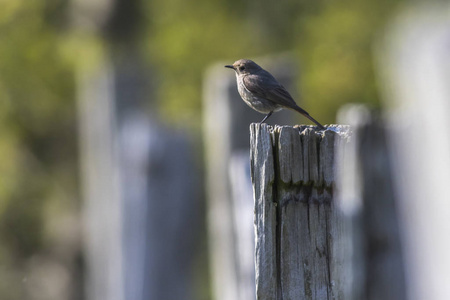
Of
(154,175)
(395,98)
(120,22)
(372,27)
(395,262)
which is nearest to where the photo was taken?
(395,262)

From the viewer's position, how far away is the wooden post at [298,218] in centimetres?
318

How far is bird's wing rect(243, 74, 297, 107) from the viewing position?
18.1 ft

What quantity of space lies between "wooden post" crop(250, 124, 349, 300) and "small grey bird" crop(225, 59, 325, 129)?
2.19 metres

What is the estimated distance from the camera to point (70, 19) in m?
14.3


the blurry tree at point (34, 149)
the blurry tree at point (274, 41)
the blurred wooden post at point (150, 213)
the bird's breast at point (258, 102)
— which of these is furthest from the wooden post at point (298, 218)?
the blurry tree at point (34, 149)

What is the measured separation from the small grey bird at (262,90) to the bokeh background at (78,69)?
672cm

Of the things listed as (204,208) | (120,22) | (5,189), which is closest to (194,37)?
(120,22)

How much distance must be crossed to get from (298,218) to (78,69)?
11.1 meters

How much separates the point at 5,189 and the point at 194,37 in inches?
156

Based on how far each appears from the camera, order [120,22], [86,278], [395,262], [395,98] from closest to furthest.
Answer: [395,262]
[395,98]
[120,22]
[86,278]

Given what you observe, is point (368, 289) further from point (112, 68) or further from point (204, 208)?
point (112, 68)

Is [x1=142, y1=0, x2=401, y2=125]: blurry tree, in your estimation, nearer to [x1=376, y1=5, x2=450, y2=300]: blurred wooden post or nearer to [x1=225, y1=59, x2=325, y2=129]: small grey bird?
[x1=225, y1=59, x2=325, y2=129]: small grey bird

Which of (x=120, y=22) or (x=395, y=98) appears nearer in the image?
(x=395, y=98)

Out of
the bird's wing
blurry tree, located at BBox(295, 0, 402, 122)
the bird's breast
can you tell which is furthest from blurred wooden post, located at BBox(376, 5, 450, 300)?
blurry tree, located at BBox(295, 0, 402, 122)
